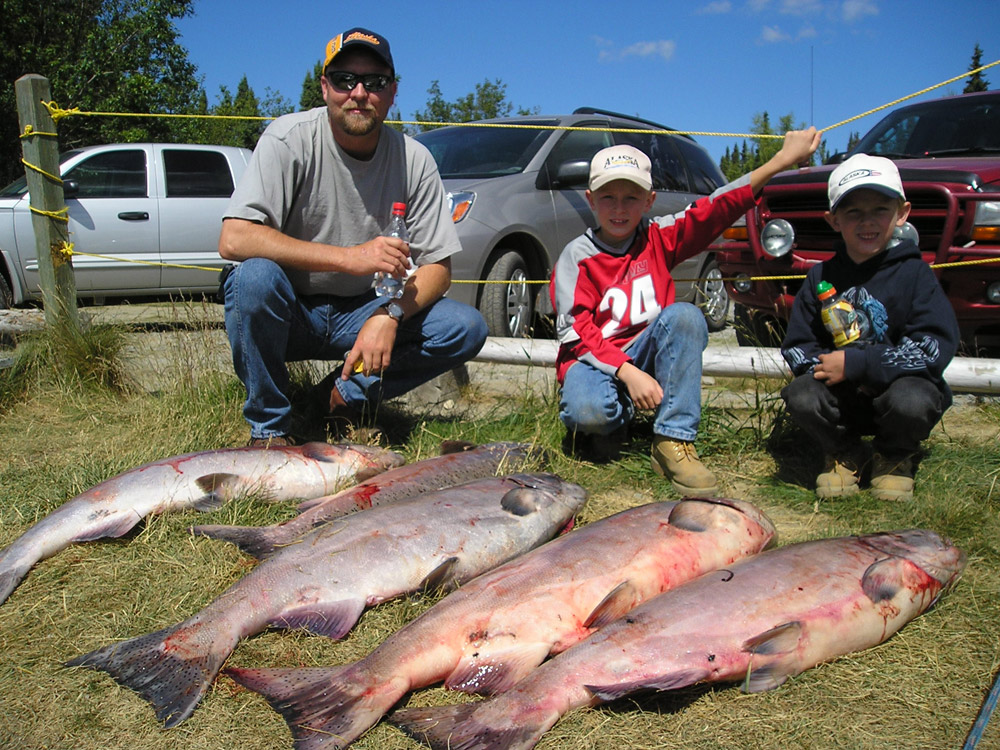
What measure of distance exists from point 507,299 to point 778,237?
2.13 meters

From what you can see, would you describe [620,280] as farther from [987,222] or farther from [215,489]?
[987,222]

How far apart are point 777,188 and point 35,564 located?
532 cm

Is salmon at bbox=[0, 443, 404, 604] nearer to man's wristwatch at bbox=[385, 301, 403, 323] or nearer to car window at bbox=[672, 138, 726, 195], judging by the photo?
man's wristwatch at bbox=[385, 301, 403, 323]

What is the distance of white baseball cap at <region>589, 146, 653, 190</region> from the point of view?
143 inches

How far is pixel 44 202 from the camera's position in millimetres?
5305

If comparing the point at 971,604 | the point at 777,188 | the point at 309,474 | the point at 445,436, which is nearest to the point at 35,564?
the point at 309,474

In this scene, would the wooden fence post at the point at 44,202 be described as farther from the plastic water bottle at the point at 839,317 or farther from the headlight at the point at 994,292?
the headlight at the point at 994,292

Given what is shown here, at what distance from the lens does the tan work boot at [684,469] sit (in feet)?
11.7

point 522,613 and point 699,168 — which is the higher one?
point 699,168

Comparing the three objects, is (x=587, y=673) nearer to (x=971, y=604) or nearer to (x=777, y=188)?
(x=971, y=604)

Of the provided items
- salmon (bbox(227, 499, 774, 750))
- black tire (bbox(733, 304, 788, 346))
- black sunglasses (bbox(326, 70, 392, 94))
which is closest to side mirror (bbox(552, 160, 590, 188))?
black tire (bbox(733, 304, 788, 346))

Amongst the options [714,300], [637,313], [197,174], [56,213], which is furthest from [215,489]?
[197,174]

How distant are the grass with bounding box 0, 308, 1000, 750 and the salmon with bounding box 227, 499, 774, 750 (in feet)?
0.27

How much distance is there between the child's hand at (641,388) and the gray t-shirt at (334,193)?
117cm
